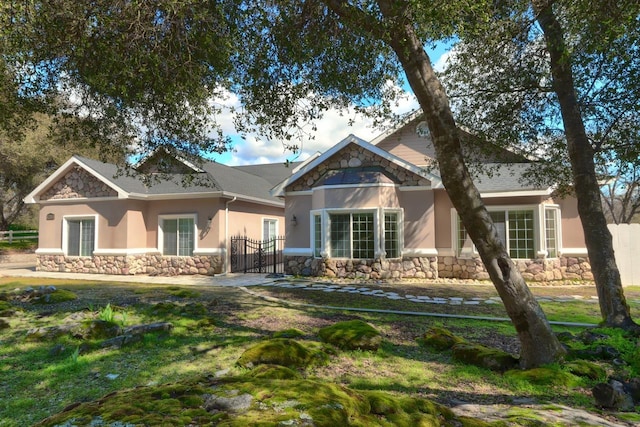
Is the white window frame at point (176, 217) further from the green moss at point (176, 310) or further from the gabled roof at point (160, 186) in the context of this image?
the green moss at point (176, 310)

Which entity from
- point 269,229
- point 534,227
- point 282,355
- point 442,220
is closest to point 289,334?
point 282,355

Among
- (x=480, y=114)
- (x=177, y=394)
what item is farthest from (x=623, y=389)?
(x=480, y=114)

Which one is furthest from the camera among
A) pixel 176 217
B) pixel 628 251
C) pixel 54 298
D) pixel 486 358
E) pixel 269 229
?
pixel 269 229

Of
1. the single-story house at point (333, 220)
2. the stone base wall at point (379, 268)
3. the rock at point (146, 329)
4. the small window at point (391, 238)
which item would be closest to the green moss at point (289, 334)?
the rock at point (146, 329)

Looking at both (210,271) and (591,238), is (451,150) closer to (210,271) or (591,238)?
(591,238)

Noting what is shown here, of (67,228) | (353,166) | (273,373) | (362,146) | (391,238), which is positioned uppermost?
(362,146)

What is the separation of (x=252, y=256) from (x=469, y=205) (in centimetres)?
1532

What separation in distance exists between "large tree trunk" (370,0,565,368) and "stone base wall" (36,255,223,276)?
13.5 meters

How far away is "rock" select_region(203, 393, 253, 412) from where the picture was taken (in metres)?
2.31

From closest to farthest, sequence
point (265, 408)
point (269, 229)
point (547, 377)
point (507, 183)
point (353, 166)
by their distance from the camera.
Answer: point (265, 408) → point (547, 377) → point (507, 183) → point (353, 166) → point (269, 229)

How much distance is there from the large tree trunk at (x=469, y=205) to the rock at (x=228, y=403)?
3937 mm

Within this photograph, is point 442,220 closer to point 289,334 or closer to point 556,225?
point 556,225

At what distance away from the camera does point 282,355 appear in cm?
511

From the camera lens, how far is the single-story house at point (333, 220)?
577 inches
